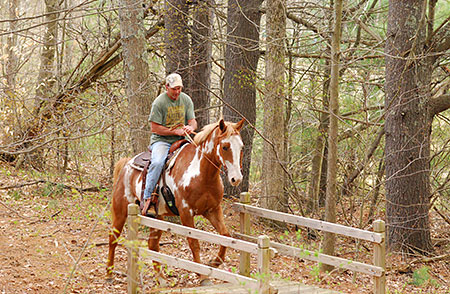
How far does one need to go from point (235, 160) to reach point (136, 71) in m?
3.88

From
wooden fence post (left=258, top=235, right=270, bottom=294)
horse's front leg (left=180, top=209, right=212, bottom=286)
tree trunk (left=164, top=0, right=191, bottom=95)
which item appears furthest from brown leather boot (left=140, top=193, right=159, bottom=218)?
tree trunk (left=164, top=0, right=191, bottom=95)

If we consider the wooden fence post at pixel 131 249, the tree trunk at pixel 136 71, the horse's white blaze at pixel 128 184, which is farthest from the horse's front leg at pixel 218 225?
the tree trunk at pixel 136 71

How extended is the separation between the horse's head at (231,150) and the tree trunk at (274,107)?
3.36 m

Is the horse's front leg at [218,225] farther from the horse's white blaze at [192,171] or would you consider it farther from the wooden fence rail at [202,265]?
the wooden fence rail at [202,265]

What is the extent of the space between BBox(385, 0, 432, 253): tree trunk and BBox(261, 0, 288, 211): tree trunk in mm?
2043

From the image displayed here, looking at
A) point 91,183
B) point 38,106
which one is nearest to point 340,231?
point 91,183

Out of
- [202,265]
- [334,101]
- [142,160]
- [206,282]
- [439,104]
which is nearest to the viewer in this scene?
[202,265]

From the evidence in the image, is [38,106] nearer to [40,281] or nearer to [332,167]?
[40,281]

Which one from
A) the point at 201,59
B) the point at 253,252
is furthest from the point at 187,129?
the point at 201,59

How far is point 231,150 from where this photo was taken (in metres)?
5.86

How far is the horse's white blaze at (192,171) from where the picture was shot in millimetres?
6304

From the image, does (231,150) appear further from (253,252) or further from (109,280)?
(109,280)

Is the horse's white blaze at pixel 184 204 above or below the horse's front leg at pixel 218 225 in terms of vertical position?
above

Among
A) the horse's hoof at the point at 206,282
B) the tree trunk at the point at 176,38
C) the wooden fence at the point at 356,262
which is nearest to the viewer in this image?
the wooden fence at the point at 356,262
